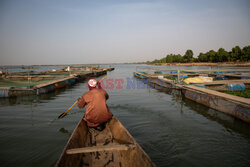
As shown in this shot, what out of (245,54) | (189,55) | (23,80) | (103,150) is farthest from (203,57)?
(103,150)

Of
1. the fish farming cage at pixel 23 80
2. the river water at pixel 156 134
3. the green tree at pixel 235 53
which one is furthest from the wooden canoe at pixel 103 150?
the green tree at pixel 235 53

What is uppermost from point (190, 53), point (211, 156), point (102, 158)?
point (190, 53)

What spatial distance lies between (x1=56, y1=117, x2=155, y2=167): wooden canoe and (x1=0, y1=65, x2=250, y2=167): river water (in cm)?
122

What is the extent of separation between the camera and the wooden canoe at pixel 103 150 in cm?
300

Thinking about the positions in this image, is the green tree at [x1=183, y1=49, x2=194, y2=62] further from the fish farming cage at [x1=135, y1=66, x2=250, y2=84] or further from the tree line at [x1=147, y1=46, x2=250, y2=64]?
the fish farming cage at [x1=135, y1=66, x2=250, y2=84]

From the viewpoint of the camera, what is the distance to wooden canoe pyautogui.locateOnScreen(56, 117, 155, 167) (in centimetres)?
300

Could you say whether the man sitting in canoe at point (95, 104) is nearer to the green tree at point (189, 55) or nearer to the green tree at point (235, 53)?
the green tree at point (235, 53)

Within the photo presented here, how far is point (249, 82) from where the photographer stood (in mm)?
12469

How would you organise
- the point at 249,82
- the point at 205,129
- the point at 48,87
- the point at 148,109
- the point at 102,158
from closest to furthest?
the point at 102,158, the point at 205,129, the point at 148,109, the point at 249,82, the point at 48,87

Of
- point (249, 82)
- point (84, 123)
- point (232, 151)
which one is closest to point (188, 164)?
point (232, 151)

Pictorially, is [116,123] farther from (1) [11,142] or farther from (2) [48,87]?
(2) [48,87]

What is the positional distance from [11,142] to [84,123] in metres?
3.18

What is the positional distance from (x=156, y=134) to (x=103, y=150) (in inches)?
131

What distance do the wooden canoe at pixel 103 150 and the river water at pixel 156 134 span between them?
1221 millimetres
